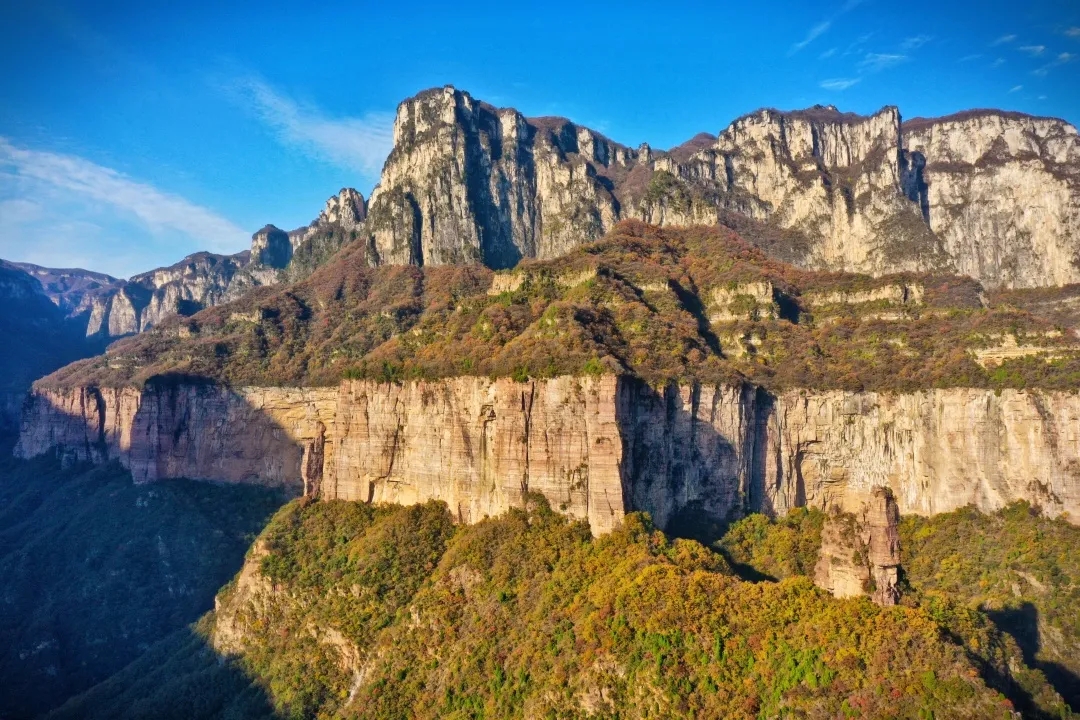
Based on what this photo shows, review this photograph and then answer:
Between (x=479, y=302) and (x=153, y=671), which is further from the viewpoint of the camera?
(x=479, y=302)

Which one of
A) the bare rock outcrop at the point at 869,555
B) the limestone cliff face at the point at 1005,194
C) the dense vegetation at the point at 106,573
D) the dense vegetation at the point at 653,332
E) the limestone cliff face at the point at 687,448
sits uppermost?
the limestone cliff face at the point at 1005,194

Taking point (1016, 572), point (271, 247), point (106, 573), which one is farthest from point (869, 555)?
point (271, 247)

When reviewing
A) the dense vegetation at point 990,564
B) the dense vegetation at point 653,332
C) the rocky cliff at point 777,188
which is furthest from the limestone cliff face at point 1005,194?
the dense vegetation at point 990,564

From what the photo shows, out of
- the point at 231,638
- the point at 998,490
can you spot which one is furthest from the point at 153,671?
the point at 998,490

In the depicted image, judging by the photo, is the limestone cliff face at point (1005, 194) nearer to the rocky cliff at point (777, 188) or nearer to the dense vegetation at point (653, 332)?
the rocky cliff at point (777, 188)

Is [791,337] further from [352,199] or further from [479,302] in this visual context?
[352,199]

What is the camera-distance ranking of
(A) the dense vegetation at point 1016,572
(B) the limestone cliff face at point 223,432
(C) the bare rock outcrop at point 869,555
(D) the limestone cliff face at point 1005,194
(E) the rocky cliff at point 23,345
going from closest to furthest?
(C) the bare rock outcrop at point 869,555
(A) the dense vegetation at point 1016,572
(B) the limestone cliff face at point 223,432
(D) the limestone cliff face at point 1005,194
(E) the rocky cliff at point 23,345
